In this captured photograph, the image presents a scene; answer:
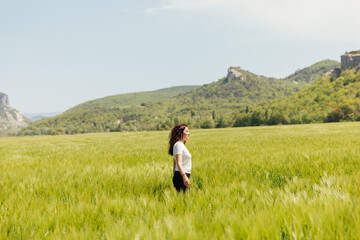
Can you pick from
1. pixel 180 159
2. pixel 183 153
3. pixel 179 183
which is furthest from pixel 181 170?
pixel 183 153

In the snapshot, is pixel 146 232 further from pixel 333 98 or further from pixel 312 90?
pixel 312 90

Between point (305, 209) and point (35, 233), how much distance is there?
2.54 meters

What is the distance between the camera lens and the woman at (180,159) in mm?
4023

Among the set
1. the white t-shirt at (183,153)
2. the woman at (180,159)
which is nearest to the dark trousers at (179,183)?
the woman at (180,159)


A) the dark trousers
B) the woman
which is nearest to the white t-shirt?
the woman

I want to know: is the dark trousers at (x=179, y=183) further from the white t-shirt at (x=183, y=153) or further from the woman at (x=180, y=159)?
the white t-shirt at (x=183, y=153)

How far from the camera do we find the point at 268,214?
6.99 ft

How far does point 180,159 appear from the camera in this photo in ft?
13.5

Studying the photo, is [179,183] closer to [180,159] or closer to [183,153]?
[180,159]

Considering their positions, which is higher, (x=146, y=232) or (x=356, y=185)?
(x=146, y=232)

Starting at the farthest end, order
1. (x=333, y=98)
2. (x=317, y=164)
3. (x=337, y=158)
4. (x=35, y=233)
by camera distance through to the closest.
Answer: (x=333, y=98) → (x=337, y=158) → (x=317, y=164) → (x=35, y=233)

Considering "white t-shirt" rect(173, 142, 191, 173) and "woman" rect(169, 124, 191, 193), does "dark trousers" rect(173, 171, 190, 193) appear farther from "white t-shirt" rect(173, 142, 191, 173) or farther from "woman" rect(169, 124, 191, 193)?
"white t-shirt" rect(173, 142, 191, 173)

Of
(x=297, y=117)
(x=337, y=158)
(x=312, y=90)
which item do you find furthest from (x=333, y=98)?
(x=337, y=158)

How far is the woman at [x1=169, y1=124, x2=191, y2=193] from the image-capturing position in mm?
4023
